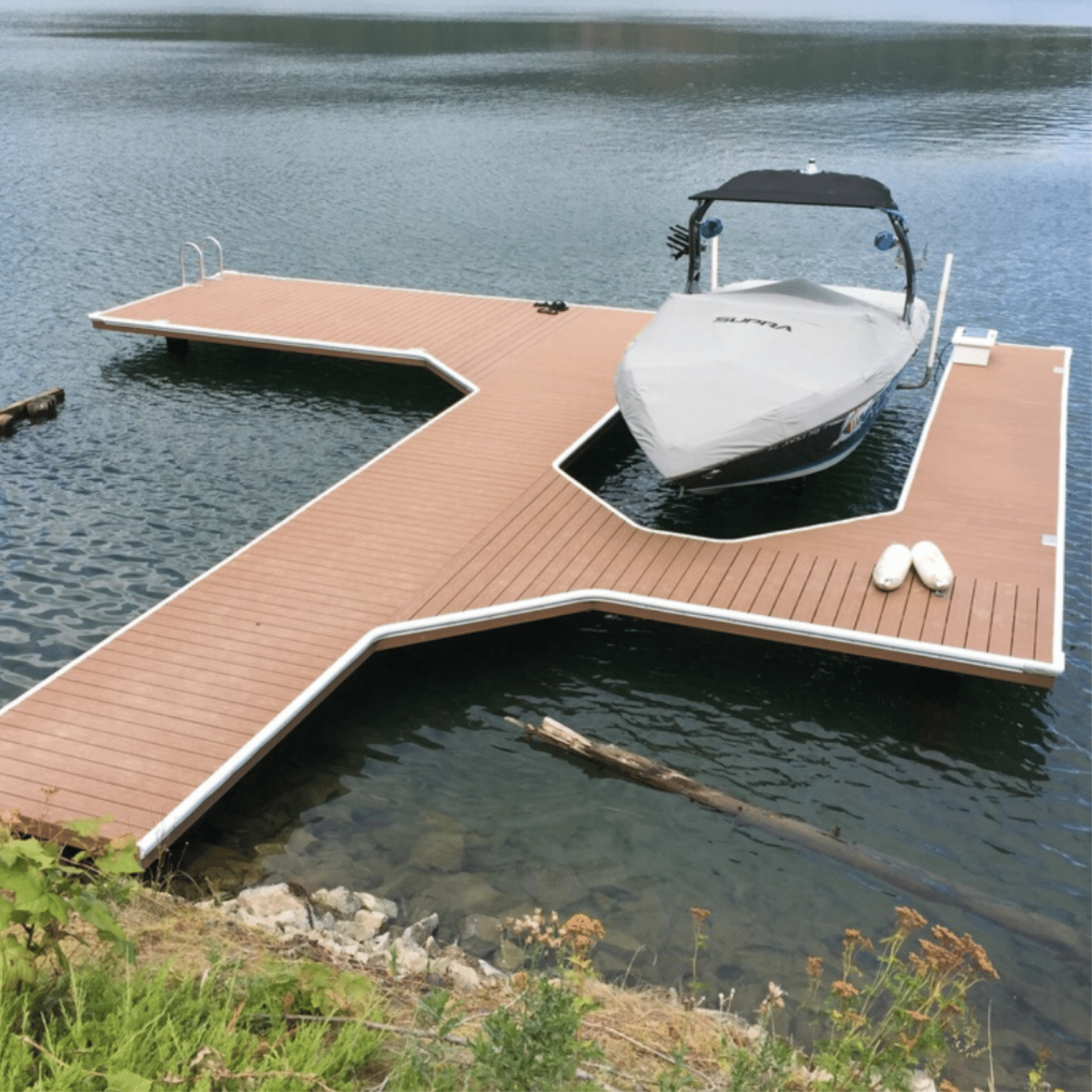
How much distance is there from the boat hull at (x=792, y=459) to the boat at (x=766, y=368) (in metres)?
0.02

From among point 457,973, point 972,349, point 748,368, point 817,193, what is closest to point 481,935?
point 457,973

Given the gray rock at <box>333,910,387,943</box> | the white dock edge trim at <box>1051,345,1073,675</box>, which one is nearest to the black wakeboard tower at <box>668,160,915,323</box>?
the white dock edge trim at <box>1051,345,1073,675</box>

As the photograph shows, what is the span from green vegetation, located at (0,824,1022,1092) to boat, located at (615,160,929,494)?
6861mm

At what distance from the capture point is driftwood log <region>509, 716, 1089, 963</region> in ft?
27.3

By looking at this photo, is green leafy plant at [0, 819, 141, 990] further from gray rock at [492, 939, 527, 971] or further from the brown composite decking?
gray rock at [492, 939, 527, 971]

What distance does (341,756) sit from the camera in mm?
9938

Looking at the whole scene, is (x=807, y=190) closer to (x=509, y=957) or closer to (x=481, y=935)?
(x=481, y=935)

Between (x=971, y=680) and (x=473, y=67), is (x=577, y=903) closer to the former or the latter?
(x=971, y=680)

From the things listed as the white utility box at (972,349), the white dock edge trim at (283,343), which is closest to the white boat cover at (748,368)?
the white utility box at (972,349)

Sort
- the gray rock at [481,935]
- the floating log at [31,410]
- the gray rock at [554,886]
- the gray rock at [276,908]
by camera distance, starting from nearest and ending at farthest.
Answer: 1. the gray rock at [276,908]
2. the gray rock at [481,935]
3. the gray rock at [554,886]
4. the floating log at [31,410]

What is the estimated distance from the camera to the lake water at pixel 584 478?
8.64 m

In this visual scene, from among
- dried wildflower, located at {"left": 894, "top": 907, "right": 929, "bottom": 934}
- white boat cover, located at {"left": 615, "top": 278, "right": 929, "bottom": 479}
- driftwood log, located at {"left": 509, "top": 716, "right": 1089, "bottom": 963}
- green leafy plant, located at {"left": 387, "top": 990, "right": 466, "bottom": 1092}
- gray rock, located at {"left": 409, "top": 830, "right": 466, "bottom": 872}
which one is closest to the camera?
green leafy plant, located at {"left": 387, "top": 990, "right": 466, "bottom": 1092}

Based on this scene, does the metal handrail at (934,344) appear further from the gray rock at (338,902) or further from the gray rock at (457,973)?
the gray rock at (457,973)

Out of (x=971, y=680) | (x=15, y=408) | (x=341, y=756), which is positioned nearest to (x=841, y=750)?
(x=971, y=680)
